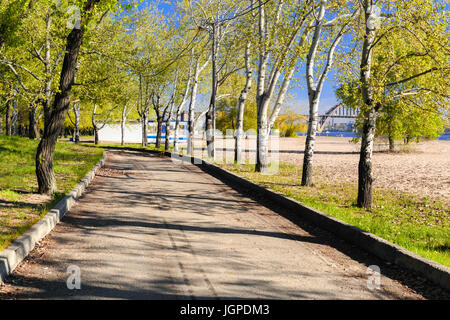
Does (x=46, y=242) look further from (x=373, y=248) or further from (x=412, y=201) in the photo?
(x=412, y=201)

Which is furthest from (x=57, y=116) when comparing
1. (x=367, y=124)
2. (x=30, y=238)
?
(x=367, y=124)

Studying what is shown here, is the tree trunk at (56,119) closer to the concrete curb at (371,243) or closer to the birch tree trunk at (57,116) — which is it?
the birch tree trunk at (57,116)

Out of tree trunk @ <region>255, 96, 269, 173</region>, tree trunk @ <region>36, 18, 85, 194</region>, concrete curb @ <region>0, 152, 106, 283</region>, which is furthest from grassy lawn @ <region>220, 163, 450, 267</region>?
tree trunk @ <region>36, 18, 85, 194</region>

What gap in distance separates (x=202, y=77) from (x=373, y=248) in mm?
27965

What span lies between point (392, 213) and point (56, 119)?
27.6ft

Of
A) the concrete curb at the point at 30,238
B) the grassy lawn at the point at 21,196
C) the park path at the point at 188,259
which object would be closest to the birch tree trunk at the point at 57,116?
the grassy lawn at the point at 21,196

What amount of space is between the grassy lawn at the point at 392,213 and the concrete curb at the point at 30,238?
550 centimetres

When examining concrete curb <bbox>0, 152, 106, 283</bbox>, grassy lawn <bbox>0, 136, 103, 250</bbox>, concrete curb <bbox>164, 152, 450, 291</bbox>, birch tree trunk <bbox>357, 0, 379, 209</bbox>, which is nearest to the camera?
concrete curb <bbox>0, 152, 106, 283</bbox>

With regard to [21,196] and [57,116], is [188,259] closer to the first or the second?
[21,196]

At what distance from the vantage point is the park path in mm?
4590

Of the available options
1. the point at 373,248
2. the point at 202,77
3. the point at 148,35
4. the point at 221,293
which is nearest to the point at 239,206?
the point at 373,248

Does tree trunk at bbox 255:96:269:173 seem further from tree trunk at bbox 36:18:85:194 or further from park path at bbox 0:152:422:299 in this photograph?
tree trunk at bbox 36:18:85:194

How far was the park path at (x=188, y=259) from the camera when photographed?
4.59m

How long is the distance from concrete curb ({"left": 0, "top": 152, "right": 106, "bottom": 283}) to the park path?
114 millimetres
